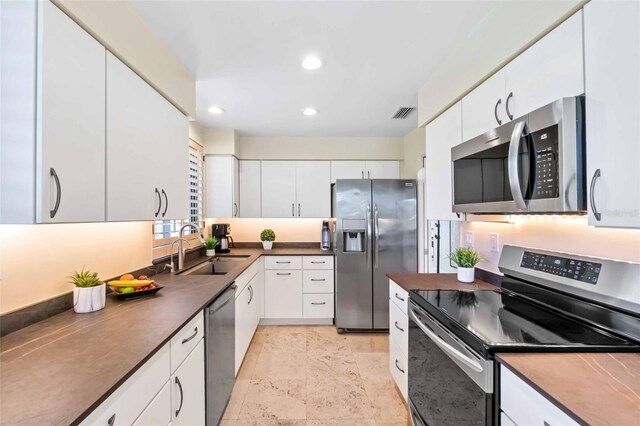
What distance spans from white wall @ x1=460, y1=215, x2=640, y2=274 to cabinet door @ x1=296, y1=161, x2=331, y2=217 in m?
2.11

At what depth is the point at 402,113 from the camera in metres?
2.94

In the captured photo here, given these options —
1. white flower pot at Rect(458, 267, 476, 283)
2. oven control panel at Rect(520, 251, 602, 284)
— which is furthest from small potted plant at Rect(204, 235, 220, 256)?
oven control panel at Rect(520, 251, 602, 284)

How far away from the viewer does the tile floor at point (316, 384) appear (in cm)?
191

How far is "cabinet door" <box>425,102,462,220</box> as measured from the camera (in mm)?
1844

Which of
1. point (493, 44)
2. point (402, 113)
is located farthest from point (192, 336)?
point (402, 113)

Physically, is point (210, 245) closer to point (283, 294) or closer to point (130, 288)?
point (283, 294)

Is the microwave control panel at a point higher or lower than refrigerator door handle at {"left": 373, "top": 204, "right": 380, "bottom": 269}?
higher

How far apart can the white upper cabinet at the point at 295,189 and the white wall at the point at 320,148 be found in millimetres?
127

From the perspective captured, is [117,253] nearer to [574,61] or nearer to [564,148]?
[564,148]

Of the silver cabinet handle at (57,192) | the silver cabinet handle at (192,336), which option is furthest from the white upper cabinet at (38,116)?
the silver cabinet handle at (192,336)

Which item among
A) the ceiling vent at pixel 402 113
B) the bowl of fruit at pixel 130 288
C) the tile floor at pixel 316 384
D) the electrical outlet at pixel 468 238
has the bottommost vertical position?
the tile floor at pixel 316 384

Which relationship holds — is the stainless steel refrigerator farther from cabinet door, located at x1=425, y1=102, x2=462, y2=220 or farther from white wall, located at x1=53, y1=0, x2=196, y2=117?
white wall, located at x1=53, y1=0, x2=196, y2=117

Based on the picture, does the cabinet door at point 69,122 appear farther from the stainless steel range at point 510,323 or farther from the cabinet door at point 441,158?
the cabinet door at point 441,158

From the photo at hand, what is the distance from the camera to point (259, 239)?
4.06 metres
